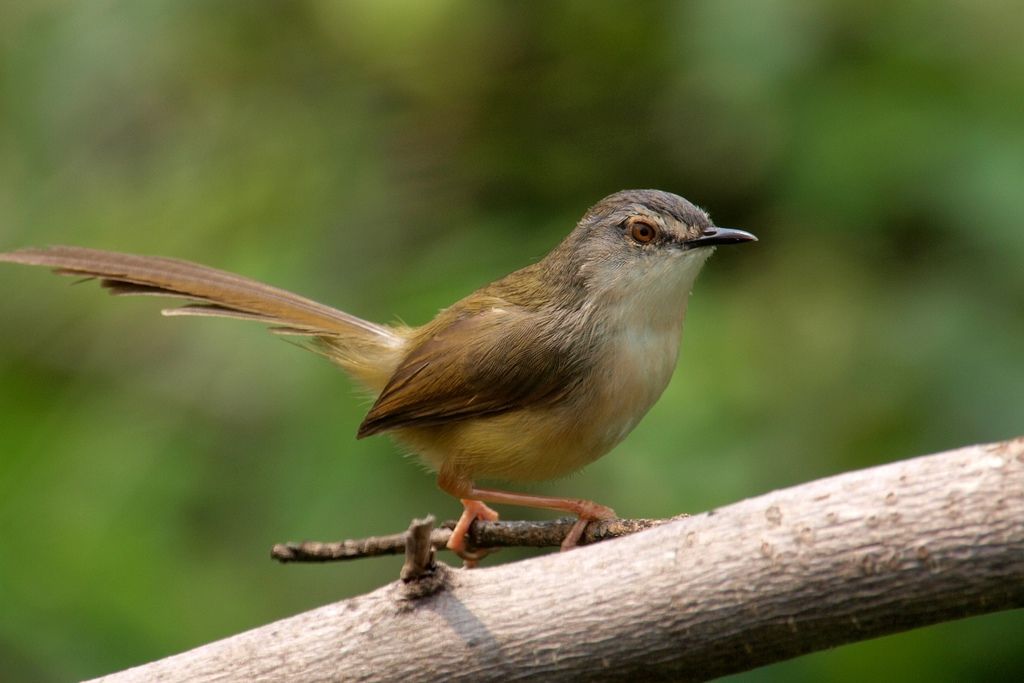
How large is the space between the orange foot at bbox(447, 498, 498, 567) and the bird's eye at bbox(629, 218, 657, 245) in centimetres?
115

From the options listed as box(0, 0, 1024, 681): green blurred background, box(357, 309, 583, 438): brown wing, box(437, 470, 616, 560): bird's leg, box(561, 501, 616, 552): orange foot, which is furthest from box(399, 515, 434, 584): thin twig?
box(0, 0, 1024, 681): green blurred background

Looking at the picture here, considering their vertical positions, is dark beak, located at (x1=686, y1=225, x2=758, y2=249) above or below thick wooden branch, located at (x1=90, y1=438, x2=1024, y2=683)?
above

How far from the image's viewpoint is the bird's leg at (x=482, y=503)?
12.6 ft

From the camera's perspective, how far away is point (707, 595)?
8.53ft

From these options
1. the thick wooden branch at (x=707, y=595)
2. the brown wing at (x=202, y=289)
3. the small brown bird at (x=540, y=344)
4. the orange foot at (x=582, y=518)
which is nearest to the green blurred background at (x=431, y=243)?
the brown wing at (x=202, y=289)

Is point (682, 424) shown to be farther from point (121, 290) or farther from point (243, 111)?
point (243, 111)

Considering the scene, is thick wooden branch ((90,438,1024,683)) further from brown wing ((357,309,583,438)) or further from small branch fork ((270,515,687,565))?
brown wing ((357,309,583,438))

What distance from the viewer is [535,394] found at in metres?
4.18

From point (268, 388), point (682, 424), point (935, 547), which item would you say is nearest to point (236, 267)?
point (268, 388)

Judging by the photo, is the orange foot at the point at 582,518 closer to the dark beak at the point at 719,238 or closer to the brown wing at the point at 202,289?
the dark beak at the point at 719,238

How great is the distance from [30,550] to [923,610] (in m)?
3.40

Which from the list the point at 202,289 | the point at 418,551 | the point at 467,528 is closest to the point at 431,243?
the point at 202,289

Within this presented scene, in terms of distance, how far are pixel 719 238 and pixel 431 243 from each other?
159 cm

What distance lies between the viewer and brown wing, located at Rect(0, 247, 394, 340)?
4.32 m
